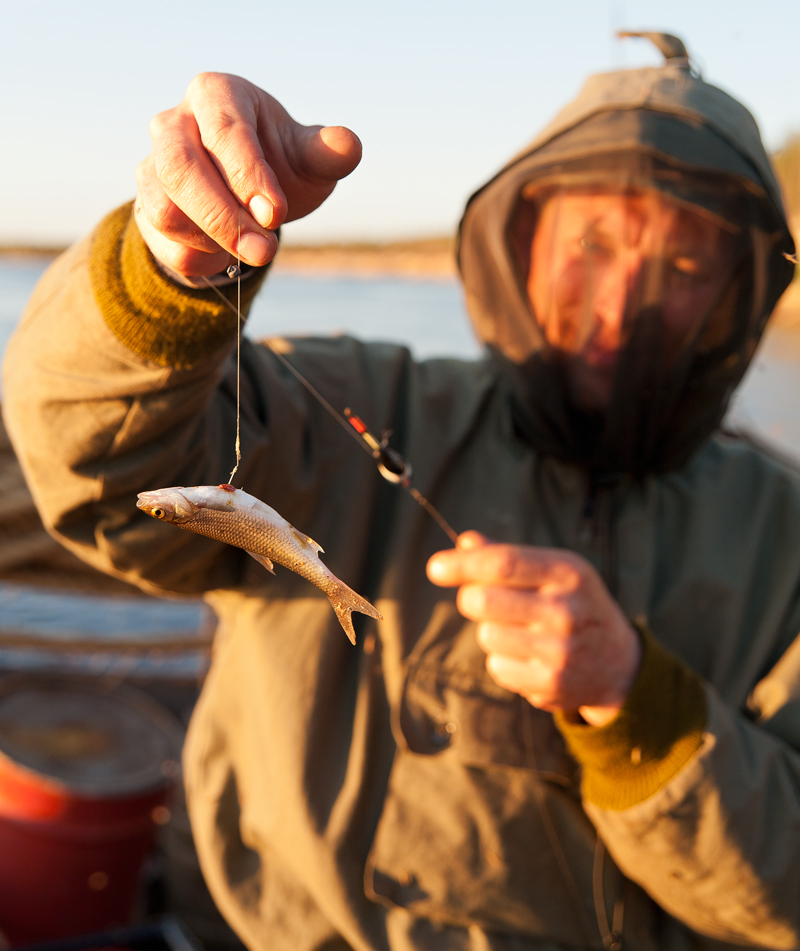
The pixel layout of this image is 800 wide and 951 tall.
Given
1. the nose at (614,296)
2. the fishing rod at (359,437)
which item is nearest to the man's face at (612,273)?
the nose at (614,296)

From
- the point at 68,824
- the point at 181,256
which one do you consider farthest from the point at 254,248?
the point at 68,824

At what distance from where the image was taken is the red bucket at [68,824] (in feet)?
10.5

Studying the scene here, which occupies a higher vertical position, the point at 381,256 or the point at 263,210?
the point at 263,210

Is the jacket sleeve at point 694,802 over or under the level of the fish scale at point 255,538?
under

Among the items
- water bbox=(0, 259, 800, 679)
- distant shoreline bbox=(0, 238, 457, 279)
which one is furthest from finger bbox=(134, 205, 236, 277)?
distant shoreline bbox=(0, 238, 457, 279)

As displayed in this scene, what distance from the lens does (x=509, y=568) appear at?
183 centimetres

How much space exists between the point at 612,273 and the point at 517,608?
49.0 inches

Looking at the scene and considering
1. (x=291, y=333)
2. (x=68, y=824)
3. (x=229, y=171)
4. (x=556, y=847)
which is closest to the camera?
(x=229, y=171)

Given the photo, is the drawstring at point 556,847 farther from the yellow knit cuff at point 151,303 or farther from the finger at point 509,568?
the yellow knit cuff at point 151,303

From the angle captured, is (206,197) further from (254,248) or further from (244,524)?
(244,524)

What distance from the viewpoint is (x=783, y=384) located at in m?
16.5

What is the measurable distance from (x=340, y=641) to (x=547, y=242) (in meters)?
1.53

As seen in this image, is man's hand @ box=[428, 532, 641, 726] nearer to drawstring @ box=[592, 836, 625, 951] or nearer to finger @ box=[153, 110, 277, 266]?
drawstring @ box=[592, 836, 625, 951]

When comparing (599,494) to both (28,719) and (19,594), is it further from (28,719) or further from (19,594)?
(19,594)
